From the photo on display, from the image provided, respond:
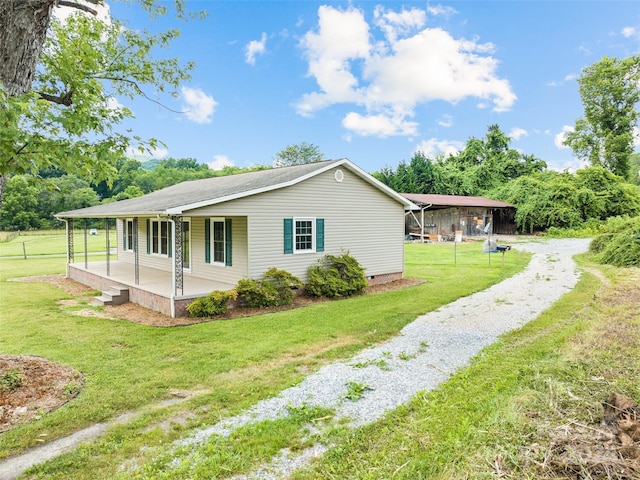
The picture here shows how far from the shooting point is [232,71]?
92.5 feet

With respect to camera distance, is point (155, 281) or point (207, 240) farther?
point (207, 240)

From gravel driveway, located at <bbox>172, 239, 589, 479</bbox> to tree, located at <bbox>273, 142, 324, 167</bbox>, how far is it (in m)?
54.5

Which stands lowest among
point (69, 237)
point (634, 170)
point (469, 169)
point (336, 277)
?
point (336, 277)

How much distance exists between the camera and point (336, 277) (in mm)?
11328

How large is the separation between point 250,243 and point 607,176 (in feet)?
113

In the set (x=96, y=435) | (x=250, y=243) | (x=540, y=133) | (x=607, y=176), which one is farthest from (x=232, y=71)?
(x=540, y=133)

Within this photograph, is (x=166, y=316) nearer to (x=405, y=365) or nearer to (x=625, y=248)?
(x=405, y=365)

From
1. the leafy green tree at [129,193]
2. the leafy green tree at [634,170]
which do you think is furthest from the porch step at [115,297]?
the leafy green tree at [634,170]

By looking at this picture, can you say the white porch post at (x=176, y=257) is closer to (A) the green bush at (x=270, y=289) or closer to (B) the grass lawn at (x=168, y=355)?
(B) the grass lawn at (x=168, y=355)

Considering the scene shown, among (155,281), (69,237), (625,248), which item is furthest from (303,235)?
(625,248)

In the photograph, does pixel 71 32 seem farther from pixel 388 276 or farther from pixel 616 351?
pixel 616 351

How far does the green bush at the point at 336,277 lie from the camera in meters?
11.0

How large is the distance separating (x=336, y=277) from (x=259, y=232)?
2707 millimetres

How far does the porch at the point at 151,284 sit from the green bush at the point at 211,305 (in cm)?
27
